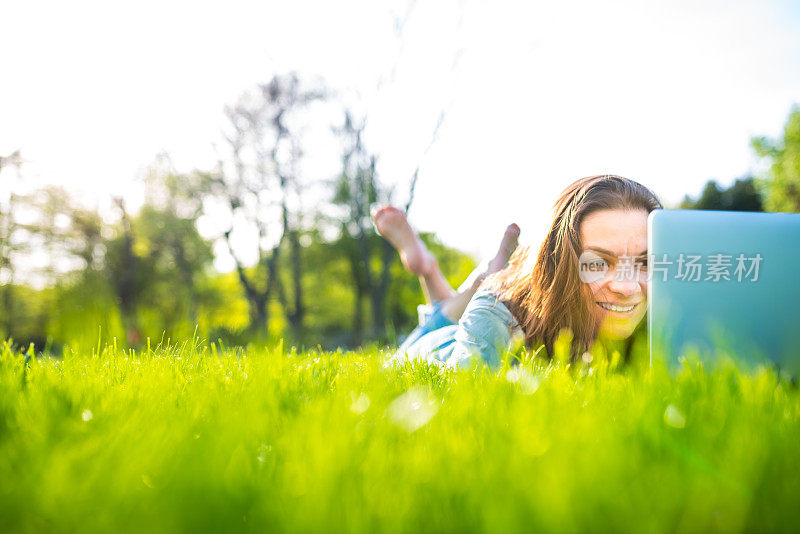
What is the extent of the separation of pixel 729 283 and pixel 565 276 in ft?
2.93

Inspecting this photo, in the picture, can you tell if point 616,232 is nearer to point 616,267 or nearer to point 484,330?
point 616,267

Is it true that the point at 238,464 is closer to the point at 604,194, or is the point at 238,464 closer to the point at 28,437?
the point at 28,437

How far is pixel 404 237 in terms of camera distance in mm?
5051

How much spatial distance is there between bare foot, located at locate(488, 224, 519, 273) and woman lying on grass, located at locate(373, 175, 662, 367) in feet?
4.08

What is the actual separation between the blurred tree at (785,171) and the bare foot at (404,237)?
115ft

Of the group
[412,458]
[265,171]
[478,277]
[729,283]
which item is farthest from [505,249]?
[265,171]

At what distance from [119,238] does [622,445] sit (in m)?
27.0

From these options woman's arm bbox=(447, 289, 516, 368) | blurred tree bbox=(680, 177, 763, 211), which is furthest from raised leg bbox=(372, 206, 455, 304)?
blurred tree bbox=(680, 177, 763, 211)

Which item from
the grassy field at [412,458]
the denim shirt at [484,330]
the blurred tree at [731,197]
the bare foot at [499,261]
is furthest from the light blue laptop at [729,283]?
the blurred tree at [731,197]

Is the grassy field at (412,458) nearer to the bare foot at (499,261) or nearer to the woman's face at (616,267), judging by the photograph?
the woman's face at (616,267)

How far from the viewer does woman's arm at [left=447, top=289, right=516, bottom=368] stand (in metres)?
2.65

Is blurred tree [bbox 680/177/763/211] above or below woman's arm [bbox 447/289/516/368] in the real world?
above

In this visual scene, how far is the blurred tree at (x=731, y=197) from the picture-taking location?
3800 cm

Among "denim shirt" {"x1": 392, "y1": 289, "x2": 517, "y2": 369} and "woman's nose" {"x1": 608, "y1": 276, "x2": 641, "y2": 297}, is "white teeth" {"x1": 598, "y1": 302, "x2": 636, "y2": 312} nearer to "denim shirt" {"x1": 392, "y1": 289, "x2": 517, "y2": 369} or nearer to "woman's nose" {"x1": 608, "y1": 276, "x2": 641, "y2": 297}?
"woman's nose" {"x1": 608, "y1": 276, "x2": 641, "y2": 297}
